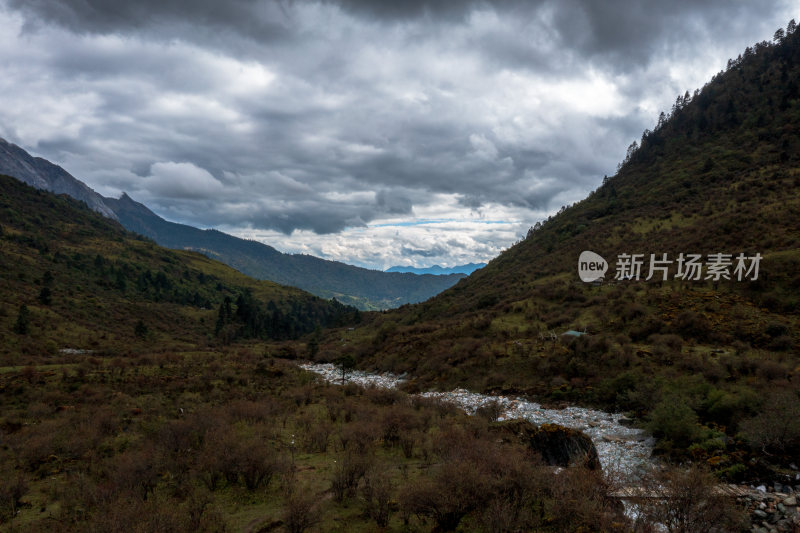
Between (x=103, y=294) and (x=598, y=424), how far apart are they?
365ft

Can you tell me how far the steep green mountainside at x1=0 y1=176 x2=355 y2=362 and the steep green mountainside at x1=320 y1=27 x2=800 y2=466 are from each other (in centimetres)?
3639

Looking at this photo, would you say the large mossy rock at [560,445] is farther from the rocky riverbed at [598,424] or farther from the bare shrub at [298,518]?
the bare shrub at [298,518]

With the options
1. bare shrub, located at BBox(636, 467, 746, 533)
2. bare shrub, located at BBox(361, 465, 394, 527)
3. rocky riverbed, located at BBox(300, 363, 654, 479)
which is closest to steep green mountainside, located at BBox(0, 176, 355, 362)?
rocky riverbed, located at BBox(300, 363, 654, 479)

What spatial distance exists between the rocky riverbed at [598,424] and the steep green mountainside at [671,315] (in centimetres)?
107

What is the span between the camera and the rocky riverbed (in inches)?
505

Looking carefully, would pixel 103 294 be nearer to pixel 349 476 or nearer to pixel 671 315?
pixel 349 476

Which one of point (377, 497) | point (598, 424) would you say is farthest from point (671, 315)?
point (377, 497)

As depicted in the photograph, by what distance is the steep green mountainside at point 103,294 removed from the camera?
50.8 metres

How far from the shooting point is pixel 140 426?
15797mm

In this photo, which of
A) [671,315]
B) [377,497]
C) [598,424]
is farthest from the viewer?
[671,315]

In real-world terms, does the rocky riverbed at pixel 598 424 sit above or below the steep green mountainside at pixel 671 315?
below

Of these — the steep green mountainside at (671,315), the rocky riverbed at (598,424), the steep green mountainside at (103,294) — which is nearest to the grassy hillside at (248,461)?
the rocky riverbed at (598,424)

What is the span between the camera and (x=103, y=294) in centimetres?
9025

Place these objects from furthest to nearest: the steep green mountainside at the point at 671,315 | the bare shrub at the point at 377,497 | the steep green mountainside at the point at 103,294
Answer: the steep green mountainside at the point at 103,294
the steep green mountainside at the point at 671,315
the bare shrub at the point at 377,497
